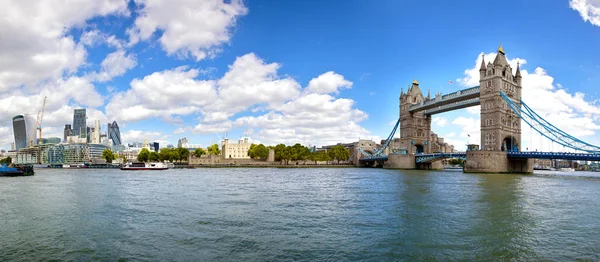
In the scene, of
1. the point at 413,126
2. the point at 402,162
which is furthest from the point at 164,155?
the point at 413,126

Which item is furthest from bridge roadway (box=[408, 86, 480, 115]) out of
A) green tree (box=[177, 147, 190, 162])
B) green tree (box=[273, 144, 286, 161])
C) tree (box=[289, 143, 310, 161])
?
green tree (box=[177, 147, 190, 162])

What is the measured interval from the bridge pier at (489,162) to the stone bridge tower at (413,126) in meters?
32.4

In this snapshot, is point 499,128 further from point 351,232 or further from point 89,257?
point 89,257

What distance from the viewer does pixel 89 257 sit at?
1236cm

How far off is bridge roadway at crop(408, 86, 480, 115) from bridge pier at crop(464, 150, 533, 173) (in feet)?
51.7

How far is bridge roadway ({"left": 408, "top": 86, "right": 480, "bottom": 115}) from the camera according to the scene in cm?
8450

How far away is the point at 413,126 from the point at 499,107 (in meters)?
33.0

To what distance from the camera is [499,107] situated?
247ft

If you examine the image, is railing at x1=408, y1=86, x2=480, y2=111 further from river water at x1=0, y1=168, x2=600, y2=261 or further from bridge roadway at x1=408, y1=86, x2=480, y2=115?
river water at x1=0, y1=168, x2=600, y2=261

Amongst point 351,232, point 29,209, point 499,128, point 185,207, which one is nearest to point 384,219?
point 351,232

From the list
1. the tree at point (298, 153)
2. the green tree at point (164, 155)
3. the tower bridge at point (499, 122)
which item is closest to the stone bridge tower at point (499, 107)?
the tower bridge at point (499, 122)

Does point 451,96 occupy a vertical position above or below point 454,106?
above

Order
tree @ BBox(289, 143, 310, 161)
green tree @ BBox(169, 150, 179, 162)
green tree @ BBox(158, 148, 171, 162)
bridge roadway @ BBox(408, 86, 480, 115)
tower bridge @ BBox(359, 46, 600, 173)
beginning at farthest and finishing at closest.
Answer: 1. green tree @ BBox(158, 148, 171, 162)
2. green tree @ BBox(169, 150, 179, 162)
3. tree @ BBox(289, 143, 310, 161)
4. bridge roadway @ BBox(408, 86, 480, 115)
5. tower bridge @ BBox(359, 46, 600, 173)

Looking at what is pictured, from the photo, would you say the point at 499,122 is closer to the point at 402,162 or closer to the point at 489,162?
the point at 489,162
